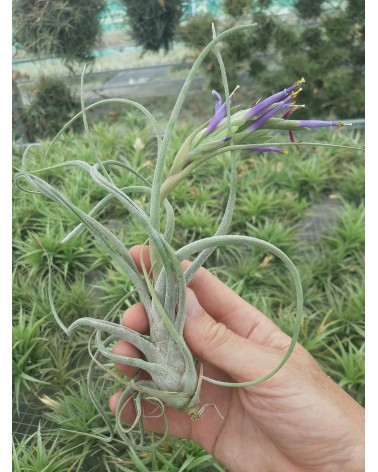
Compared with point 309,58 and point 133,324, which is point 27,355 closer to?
point 133,324

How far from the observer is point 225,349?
1.72 ft

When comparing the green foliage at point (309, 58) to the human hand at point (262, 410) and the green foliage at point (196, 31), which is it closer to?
the green foliage at point (196, 31)

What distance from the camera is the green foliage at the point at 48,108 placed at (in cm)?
107

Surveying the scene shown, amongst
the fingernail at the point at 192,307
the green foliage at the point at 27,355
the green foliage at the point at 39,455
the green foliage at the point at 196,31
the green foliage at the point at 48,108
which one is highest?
the green foliage at the point at 196,31

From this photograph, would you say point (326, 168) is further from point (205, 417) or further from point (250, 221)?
point (205, 417)

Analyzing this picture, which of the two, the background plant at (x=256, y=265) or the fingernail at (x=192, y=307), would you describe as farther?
the background plant at (x=256, y=265)

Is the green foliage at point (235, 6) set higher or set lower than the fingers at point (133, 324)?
higher

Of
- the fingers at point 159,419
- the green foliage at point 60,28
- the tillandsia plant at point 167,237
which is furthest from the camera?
the green foliage at point 60,28

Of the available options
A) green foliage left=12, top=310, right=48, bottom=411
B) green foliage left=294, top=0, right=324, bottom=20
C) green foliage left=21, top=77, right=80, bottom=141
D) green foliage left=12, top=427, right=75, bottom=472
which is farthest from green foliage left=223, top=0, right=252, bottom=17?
green foliage left=12, top=427, right=75, bottom=472

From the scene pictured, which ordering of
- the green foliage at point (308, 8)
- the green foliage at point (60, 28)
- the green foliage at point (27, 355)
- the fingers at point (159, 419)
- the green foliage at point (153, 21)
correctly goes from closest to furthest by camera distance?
the fingers at point (159, 419) < the green foliage at point (27, 355) < the green foliage at point (60, 28) < the green foliage at point (153, 21) < the green foliage at point (308, 8)

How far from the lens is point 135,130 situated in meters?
1.31

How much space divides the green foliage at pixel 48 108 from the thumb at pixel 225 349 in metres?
0.76

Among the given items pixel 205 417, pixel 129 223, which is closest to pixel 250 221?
pixel 129 223

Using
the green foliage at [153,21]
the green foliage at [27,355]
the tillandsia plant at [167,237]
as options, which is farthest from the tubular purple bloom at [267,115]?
the green foliage at [153,21]
